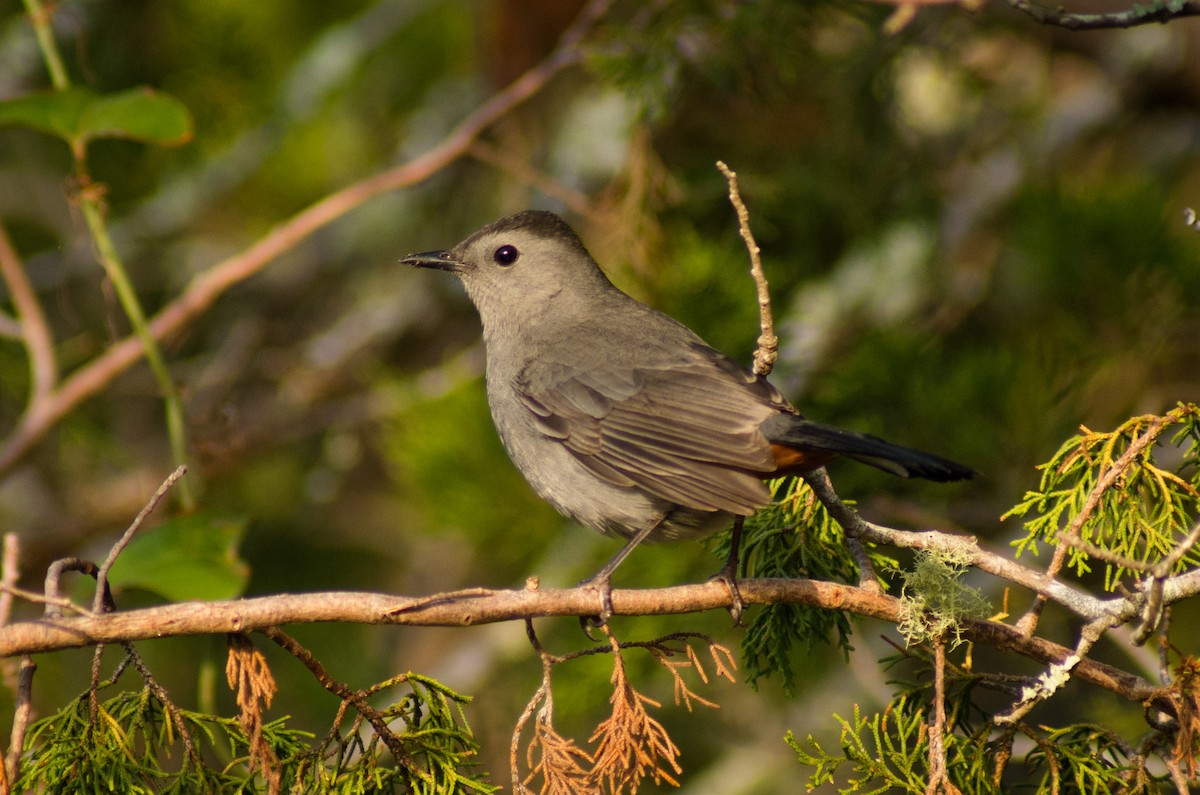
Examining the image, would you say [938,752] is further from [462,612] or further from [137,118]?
[137,118]

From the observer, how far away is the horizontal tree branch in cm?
225

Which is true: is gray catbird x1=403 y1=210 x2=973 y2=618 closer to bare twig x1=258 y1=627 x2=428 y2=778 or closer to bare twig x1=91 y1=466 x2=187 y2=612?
bare twig x1=258 y1=627 x2=428 y2=778

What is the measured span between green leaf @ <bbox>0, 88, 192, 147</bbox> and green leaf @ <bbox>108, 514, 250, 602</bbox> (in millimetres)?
1443

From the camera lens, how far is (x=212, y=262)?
6.71m

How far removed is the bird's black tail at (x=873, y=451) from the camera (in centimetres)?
286

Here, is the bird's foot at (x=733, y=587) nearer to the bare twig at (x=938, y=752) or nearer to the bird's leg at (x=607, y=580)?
the bird's leg at (x=607, y=580)

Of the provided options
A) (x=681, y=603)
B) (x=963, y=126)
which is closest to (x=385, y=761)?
(x=681, y=603)

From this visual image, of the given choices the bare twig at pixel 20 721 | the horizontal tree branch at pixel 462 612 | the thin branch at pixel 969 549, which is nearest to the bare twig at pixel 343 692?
the horizontal tree branch at pixel 462 612

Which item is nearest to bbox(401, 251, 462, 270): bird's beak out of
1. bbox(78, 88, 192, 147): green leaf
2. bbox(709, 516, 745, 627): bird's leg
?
bbox(78, 88, 192, 147): green leaf

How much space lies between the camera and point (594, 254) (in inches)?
219

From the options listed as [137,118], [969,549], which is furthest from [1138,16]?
[137,118]

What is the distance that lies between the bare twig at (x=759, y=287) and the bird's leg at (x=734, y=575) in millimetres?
536

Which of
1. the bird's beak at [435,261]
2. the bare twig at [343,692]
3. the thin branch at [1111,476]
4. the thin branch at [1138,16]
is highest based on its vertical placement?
the thin branch at [1138,16]

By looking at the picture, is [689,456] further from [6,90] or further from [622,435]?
[6,90]
